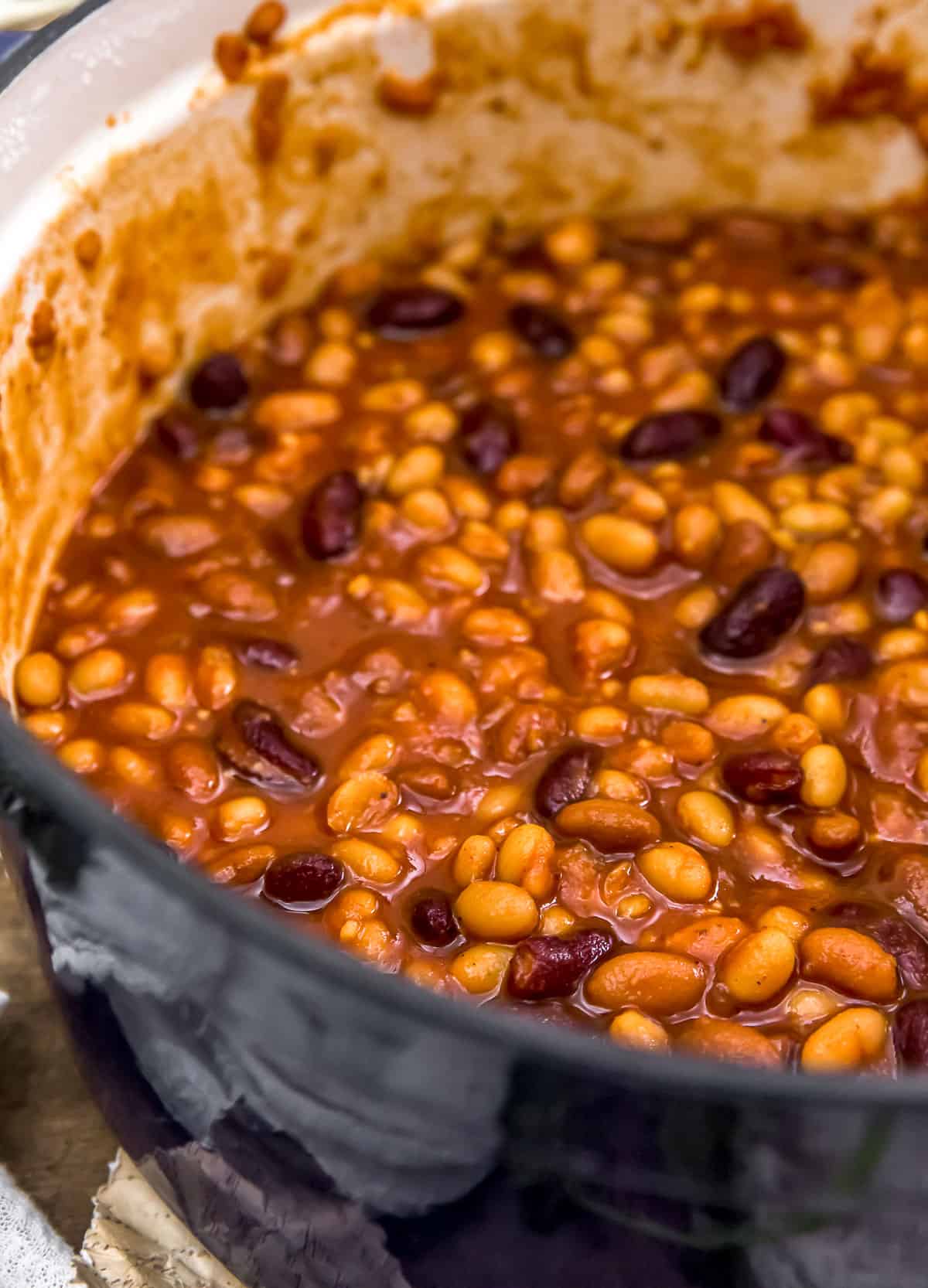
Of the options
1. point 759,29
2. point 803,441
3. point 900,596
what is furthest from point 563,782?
point 759,29

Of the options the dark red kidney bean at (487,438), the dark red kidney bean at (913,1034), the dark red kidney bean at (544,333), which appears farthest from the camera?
the dark red kidney bean at (544,333)

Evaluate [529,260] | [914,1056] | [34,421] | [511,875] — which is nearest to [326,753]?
[511,875]

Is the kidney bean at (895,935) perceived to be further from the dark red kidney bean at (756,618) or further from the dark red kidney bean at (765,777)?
the dark red kidney bean at (756,618)

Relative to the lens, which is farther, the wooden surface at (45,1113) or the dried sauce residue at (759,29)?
the dried sauce residue at (759,29)

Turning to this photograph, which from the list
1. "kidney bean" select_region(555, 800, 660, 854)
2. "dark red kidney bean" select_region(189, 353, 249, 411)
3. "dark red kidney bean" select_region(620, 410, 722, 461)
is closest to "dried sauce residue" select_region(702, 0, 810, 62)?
"dark red kidney bean" select_region(620, 410, 722, 461)

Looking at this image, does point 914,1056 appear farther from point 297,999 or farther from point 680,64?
point 680,64

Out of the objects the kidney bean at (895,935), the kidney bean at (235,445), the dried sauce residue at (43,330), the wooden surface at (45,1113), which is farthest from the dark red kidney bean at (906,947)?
the dried sauce residue at (43,330)

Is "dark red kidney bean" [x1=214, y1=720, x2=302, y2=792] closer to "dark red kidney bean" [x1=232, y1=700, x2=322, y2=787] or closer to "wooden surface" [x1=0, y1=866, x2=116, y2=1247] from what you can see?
"dark red kidney bean" [x1=232, y1=700, x2=322, y2=787]
